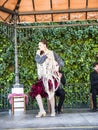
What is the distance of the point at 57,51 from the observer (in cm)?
1262

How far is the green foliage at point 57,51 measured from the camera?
12.5 metres

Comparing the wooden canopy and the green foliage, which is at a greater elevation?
the wooden canopy

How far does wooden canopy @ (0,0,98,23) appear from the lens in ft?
30.9

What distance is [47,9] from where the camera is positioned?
9664mm

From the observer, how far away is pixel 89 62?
41.1 feet

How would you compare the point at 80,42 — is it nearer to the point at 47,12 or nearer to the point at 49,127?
the point at 47,12

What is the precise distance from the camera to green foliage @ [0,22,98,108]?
491 inches

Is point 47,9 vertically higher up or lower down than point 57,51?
higher up

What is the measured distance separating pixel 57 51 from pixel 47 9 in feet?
10.4

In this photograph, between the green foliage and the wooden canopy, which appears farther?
the green foliage

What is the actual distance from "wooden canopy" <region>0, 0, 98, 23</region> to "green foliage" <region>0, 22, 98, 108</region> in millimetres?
2509

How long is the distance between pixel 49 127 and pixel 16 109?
282 cm

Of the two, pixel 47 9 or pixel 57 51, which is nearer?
pixel 47 9

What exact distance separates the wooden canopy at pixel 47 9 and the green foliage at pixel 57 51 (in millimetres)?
2509
